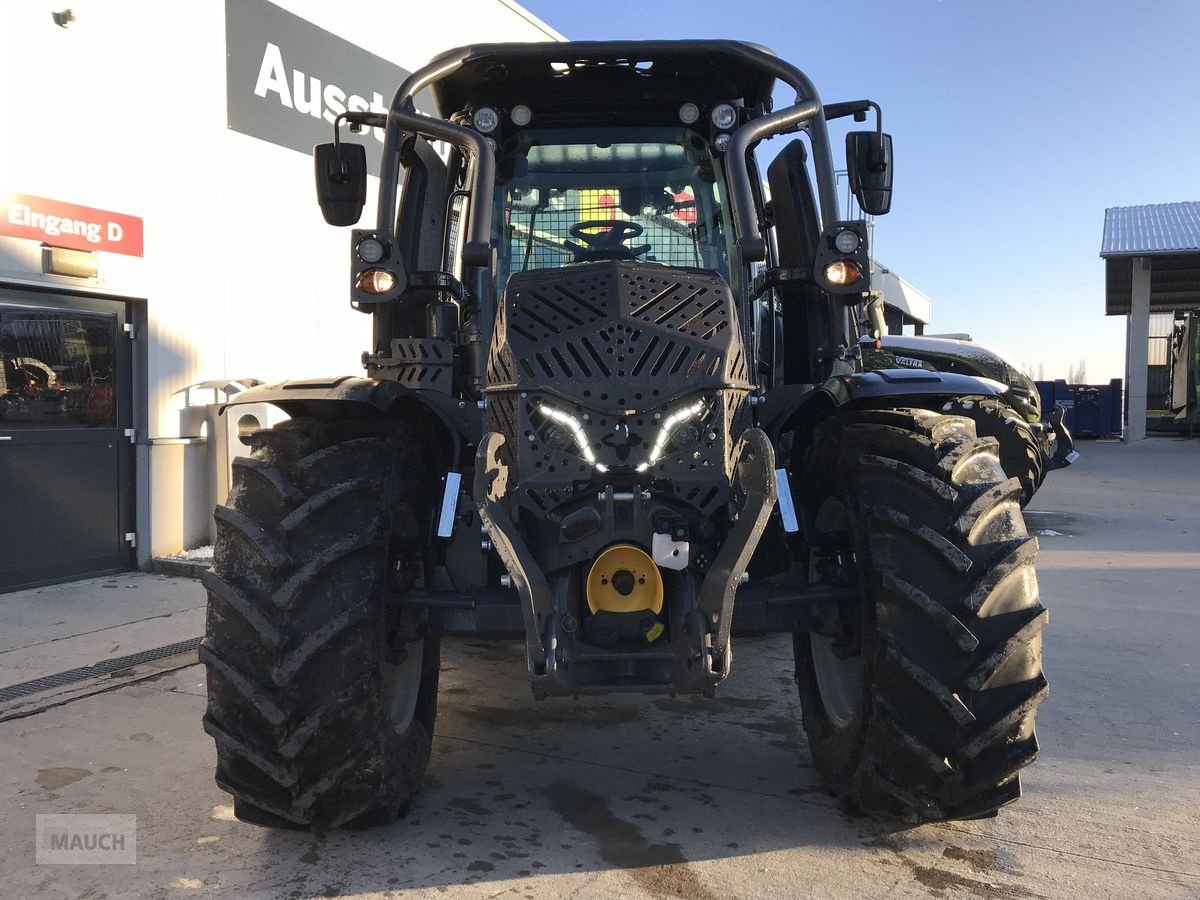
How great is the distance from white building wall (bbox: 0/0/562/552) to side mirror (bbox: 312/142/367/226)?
12.4 ft

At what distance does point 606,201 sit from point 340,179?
3.64 feet

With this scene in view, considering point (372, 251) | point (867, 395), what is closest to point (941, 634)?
point (867, 395)

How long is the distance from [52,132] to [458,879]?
20.7 feet

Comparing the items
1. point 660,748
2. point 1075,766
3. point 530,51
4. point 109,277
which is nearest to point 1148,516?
point 1075,766

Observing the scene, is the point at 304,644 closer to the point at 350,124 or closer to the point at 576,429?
the point at 576,429

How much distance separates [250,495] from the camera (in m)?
2.91

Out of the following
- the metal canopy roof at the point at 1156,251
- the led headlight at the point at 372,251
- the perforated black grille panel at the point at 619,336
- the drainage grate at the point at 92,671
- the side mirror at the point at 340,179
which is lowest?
the drainage grate at the point at 92,671

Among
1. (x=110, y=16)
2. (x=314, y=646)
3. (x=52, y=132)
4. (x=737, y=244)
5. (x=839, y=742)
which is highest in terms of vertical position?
(x=110, y=16)

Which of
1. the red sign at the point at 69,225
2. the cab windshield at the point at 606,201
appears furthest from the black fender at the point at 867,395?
the red sign at the point at 69,225

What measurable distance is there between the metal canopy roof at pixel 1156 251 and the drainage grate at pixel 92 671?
2498 centimetres

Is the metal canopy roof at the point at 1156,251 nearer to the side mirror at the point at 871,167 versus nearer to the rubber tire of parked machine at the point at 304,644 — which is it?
the side mirror at the point at 871,167

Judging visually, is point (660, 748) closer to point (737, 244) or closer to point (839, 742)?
point (839, 742)

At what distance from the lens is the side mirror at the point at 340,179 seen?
388cm

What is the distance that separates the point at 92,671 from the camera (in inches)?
198
